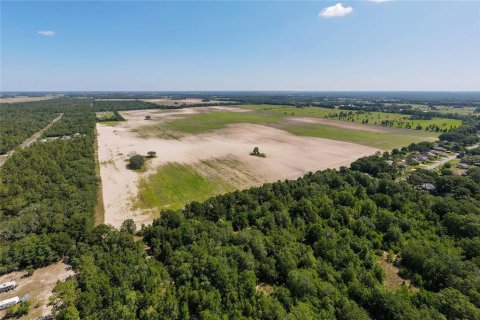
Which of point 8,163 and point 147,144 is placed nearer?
point 8,163

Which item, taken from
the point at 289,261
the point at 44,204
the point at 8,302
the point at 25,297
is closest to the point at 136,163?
the point at 44,204

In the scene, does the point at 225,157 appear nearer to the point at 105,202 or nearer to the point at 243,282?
the point at 105,202

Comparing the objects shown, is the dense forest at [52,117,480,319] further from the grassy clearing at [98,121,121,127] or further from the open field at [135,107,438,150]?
the grassy clearing at [98,121,121,127]

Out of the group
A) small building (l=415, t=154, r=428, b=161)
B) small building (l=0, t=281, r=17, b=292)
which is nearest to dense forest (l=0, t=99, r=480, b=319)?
small building (l=0, t=281, r=17, b=292)

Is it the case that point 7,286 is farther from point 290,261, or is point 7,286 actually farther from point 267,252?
point 290,261

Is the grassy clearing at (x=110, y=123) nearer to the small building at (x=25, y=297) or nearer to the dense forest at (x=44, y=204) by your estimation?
the dense forest at (x=44, y=204)

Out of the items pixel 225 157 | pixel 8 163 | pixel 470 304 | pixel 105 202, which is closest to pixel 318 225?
pixel 470 304
